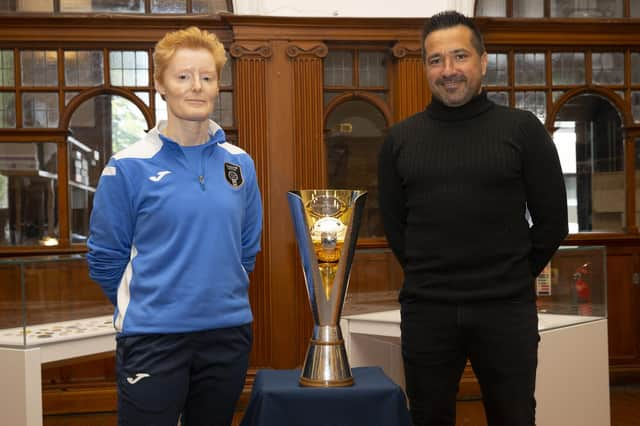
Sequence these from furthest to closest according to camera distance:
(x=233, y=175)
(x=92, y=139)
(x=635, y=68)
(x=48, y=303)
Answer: (x=635, y=68) → (x=92, y=139) → (x=48, y=303) → (x=233, y=175)

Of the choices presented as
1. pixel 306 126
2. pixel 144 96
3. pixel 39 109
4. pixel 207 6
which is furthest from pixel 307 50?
pixel 39 109

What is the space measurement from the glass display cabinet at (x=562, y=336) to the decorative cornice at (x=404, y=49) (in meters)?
2.03

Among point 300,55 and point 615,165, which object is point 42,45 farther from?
point 615,165

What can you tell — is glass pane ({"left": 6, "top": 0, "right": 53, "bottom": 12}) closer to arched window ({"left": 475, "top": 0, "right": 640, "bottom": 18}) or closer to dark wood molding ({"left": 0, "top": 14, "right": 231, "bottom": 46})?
dark wood molding ({"left": 0, "top": 14, "right": 231, "bottom": 46})

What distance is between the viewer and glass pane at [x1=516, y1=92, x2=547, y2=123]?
→ 5.19 m

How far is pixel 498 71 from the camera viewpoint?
518cm

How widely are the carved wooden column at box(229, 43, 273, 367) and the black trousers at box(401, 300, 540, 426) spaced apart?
2.81m

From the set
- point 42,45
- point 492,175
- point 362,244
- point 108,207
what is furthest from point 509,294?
point 42,45

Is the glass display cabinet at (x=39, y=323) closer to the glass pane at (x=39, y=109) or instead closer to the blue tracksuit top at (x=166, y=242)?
the blue tracksuit top at (x=166, y=242)

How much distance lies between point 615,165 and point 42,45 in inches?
149

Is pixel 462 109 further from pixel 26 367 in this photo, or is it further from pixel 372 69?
pixel 372 69

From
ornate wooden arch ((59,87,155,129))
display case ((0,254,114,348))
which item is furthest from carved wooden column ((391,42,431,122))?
display case ((0,254,114,348))

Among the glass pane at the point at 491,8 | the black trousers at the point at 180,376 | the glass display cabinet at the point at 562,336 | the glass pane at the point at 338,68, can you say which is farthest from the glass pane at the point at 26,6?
the black trousers at the point at 180,376

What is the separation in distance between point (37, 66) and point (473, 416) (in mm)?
3325
